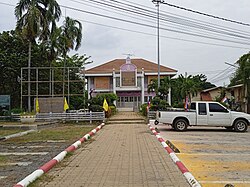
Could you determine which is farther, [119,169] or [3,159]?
[3,159]

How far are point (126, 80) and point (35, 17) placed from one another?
76.1 ft

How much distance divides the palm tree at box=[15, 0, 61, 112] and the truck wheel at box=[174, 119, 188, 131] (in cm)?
1992

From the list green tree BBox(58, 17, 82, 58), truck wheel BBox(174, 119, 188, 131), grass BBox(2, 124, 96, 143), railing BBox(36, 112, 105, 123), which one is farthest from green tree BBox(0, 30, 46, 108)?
truck wheel BBox(174, 119, 188, 131)

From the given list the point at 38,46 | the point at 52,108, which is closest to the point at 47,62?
the point at 38,46

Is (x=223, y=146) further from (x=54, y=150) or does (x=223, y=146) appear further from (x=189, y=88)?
(x=189, y=88)

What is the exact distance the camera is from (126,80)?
58.1 meters

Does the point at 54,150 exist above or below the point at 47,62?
below

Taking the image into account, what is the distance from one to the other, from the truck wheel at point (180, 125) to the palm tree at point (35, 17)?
19.9 metres

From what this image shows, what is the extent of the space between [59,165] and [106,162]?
1.30 m

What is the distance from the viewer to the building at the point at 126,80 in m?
58.0

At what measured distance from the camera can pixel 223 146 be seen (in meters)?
15.0

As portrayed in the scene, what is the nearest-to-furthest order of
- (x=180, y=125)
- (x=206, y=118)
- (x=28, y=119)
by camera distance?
(x=206, y=118) → (x=180, y=125) → (x=28, y=119)

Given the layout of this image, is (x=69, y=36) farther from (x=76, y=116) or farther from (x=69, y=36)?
(x=76, y=116)

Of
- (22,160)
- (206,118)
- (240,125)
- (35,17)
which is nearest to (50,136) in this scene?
(22,160)
